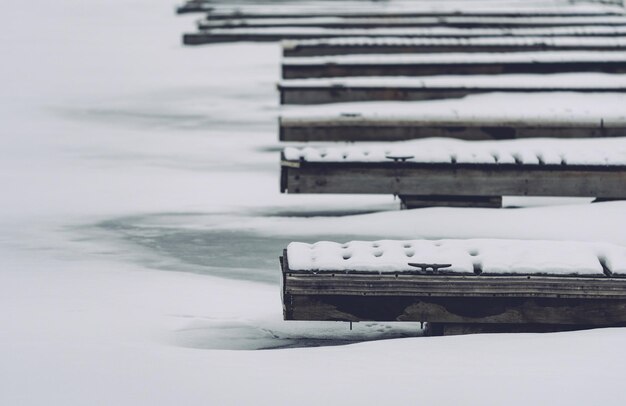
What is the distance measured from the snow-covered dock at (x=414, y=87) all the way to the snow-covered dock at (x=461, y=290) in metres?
5.59

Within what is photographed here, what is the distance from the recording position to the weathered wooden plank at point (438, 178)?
7.34 meters

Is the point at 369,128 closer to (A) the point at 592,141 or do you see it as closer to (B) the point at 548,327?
(A) the point at 592,141

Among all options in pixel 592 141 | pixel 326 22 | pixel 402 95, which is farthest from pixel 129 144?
pixel 326 22

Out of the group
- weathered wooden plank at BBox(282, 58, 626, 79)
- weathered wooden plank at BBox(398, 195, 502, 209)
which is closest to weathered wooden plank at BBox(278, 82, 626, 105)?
weathered wooden plank at BBox(282, 58, 626, 79)

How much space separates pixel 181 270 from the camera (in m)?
6.32

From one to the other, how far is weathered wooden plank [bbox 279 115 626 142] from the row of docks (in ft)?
0.03

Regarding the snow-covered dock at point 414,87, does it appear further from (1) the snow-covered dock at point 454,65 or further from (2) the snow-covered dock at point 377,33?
(2) the snow-covered dock at point 377,33

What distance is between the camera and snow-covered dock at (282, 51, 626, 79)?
11.4m

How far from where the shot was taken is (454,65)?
11750 millimetres

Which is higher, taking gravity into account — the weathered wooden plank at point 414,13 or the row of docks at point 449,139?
the weathered wooden plank at point 414,13

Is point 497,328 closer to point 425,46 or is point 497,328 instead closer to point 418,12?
point 425,46

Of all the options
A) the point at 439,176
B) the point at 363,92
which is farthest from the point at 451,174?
the point at 363,92

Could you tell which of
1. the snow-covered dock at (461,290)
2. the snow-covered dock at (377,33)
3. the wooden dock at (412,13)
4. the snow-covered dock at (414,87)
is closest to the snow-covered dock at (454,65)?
the snow-covered dock at (414,87)

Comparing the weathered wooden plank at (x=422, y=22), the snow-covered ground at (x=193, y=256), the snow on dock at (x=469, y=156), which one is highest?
the weathered wooden plank at (x=422, y=22)
